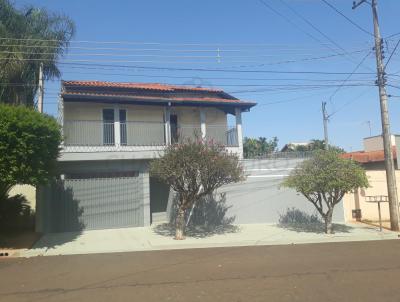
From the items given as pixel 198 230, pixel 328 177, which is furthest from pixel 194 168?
pixel 328 177

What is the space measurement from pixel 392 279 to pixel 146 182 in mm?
10715

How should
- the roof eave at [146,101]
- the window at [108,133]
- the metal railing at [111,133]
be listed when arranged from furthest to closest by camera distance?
1. the roof eave at [146,101]
2. the window at [108,133]
3. the metal railing at [111,133]

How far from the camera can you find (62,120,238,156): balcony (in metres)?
16.8

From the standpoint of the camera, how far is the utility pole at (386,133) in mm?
14992

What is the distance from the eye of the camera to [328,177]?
1385 cm

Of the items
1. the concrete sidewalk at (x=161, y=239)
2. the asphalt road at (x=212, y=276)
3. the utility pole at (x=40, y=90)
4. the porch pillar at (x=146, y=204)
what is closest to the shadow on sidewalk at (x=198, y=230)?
the concrete sidewalk at (x=161, y=239)

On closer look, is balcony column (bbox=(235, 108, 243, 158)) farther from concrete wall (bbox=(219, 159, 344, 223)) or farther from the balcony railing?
concrete wall (bbox=(219, 159, 344, 223))

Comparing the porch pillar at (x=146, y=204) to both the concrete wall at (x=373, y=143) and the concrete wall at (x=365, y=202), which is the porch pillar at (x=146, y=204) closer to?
the concrete wall at (x=365, y=202)

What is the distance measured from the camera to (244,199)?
55.9 feet

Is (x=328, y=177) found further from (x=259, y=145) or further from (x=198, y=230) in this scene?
(x=259, y=145)

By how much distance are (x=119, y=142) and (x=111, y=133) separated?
22.1 inches

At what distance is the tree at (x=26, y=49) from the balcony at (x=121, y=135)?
3148 millimetres

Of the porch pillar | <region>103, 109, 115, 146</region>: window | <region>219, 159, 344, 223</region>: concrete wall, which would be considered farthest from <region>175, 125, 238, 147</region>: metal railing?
the porch pillar

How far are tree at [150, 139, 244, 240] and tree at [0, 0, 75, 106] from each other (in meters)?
8.23
